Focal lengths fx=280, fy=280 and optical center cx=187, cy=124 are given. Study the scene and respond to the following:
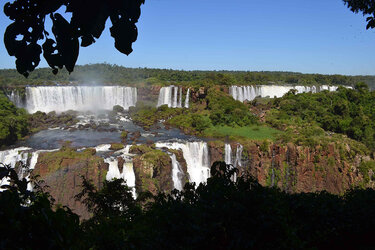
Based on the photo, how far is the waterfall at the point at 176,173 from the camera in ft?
51.0

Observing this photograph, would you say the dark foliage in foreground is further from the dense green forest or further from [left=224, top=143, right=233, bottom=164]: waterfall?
the dense green forest

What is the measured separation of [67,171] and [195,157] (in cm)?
738

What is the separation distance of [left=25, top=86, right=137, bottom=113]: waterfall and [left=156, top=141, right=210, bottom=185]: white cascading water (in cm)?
1498

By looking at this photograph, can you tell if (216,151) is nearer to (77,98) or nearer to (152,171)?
(152,171)

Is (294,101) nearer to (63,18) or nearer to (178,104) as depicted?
(178,104)

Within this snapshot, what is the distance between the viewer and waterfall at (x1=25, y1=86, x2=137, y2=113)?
2659cm

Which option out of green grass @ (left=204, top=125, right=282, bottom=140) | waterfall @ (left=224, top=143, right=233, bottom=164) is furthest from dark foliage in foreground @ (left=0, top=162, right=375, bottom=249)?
green grass @ (left=204, top=125, right=282, bottom=140)

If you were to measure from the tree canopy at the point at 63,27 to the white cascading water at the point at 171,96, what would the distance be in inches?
1202

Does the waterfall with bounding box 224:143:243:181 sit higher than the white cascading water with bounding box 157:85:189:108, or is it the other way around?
the white cascading water with bounding box 157:85:189:108

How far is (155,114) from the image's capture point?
27.3 metres

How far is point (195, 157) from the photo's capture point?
687 inches

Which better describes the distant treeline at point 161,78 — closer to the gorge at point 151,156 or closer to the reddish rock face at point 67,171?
the gorge at point 151,156

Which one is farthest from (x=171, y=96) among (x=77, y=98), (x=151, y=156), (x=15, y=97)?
(x=151, y=156)

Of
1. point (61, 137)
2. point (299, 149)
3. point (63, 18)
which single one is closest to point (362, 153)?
point (299, 149)
